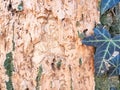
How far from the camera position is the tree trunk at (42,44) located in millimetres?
1074

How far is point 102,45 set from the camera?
1.08 metres

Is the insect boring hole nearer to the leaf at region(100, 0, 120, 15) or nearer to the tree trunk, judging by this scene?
the tree trunk

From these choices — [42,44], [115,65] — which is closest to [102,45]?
[115,65]

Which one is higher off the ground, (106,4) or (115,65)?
(106,4)

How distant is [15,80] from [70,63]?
192 millimetres

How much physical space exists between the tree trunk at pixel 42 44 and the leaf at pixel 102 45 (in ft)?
0.16

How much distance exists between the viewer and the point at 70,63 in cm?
109

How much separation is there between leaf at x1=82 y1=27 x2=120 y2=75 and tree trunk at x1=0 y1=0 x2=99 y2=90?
0.05 m

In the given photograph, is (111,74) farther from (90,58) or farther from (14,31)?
(14,31)

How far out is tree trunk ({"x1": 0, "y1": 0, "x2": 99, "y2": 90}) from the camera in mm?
1074

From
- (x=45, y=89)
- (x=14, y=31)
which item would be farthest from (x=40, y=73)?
(x=14, y=31)

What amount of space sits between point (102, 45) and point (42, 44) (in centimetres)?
20

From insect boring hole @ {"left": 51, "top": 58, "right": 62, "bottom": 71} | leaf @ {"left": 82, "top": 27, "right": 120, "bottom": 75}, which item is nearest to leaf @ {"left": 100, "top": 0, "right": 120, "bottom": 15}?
leaf @ {"left": 82, "top": 27, "right": 120, "bottom": 75}

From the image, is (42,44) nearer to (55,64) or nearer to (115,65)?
(55,64)
